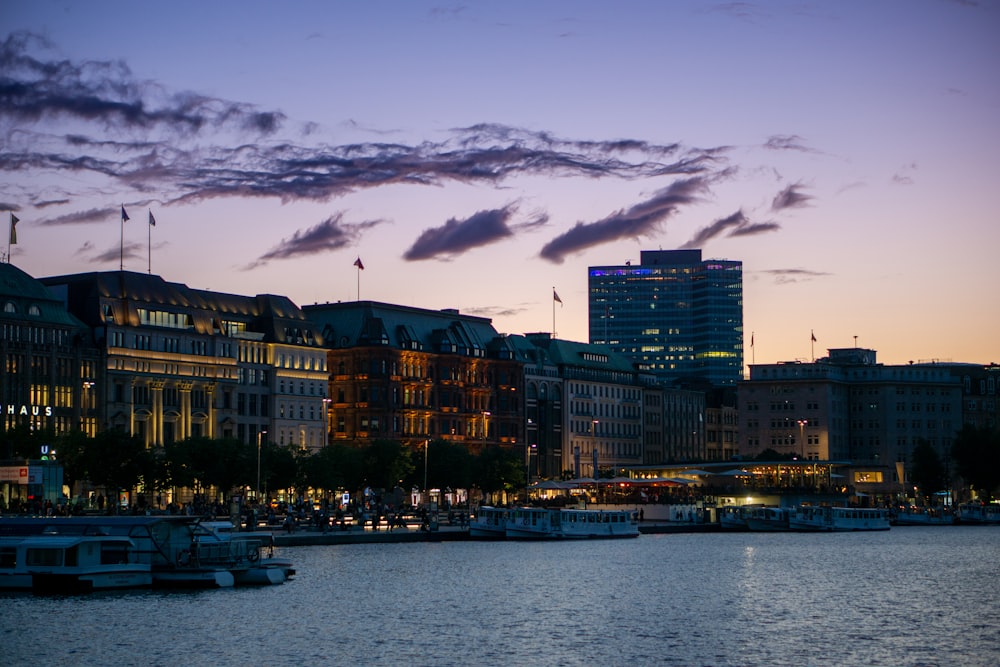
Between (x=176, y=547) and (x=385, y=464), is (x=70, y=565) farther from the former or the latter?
(x=385, y=464)

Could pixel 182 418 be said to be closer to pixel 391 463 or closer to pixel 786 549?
pixel 391 463

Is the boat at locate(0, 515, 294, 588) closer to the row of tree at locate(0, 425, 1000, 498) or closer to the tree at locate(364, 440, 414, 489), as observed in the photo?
the row of tree at locate(0, 425, 1000, 498)

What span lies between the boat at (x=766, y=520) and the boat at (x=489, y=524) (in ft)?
150

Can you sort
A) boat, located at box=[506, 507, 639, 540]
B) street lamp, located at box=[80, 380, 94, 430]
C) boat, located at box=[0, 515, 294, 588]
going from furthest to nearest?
street lamp, located at box=[80, 380, 94, 430], boat, located at box=[506, 507, 639, 540], boat, located at box=[0, 515, 294, 588]

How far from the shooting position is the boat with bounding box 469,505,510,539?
520 ft

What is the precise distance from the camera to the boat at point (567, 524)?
164 meters

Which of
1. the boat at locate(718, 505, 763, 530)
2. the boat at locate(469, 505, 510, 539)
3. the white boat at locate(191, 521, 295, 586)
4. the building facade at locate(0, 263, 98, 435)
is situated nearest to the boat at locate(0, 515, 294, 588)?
the white boat at locate(191, 521, 295, 586)

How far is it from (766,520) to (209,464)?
222ft

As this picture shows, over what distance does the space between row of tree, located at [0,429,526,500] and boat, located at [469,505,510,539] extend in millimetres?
22084

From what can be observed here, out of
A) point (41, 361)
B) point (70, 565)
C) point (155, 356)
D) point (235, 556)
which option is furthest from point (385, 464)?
point (70, 565)

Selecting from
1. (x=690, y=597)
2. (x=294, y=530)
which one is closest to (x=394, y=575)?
(x=690, y=597)

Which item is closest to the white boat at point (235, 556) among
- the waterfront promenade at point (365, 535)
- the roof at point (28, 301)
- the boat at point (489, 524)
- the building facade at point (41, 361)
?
the waterfront promenade at point (365, 535)

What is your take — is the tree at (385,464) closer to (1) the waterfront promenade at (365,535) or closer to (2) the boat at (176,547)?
(1) the waterfront promenade at (365,535)

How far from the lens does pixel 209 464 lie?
16675 centimetres
